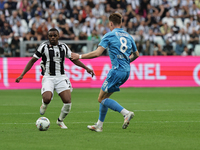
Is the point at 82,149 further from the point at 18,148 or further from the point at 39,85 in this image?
the point at 39,85

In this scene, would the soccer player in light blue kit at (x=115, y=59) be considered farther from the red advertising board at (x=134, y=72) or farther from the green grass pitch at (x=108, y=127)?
the red advertising board at (x=134, y=72)

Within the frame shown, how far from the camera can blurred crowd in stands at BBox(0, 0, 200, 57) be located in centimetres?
2061

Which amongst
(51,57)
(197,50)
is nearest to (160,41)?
(197,50)

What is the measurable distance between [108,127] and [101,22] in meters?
14.8

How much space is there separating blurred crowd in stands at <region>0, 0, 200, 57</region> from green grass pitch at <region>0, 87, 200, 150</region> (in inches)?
240

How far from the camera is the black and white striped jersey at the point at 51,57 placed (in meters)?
8.44

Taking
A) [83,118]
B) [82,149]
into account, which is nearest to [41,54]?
[83,118]

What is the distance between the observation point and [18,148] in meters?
6.10

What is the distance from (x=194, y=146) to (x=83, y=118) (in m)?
4.26

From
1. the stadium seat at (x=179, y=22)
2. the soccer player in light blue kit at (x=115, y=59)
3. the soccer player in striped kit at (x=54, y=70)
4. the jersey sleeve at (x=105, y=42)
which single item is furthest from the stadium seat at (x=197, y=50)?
the jersey sleeve at (x=105, y=42)

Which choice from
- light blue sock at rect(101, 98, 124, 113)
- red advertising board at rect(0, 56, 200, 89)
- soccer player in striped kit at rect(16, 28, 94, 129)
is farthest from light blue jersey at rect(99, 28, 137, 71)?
red advertising board at rect(0, 56, 200, 89)

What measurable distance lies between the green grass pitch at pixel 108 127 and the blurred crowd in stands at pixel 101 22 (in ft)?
20.0

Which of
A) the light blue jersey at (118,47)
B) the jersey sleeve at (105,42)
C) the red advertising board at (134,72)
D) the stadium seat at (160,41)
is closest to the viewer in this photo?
the jersey sleeve at (105,42)

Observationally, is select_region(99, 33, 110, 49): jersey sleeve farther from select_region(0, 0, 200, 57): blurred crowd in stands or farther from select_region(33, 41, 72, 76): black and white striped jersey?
select_region(0, 0, 200, 57): blurred crowd in stands
